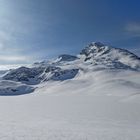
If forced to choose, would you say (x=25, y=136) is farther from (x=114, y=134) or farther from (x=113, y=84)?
(x=113, y=84)

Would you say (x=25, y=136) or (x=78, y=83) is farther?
(x=78, y=83)

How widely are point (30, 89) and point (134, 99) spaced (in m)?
135

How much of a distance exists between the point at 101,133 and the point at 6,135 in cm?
826

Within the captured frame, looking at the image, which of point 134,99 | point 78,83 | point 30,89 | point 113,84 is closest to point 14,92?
point 30,89

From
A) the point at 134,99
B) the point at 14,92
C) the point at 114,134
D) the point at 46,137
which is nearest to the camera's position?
the point at 46,137

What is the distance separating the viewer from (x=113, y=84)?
13075 centimetres

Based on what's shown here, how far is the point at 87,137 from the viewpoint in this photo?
22.1 metres

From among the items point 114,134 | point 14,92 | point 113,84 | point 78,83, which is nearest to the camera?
point 114,134

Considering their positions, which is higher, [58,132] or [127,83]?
[127,83]

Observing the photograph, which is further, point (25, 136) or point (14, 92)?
point (14, 92)

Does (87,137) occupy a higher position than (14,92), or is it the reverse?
(14,92)

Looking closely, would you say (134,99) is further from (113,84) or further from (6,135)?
(113,84)

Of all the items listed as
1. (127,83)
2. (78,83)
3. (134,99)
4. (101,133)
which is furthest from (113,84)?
(101,133)

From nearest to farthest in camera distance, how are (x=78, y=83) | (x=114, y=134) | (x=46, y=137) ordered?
Result: (x=46, y=137)
(x=114, y=134)
(x=78, y=83)
